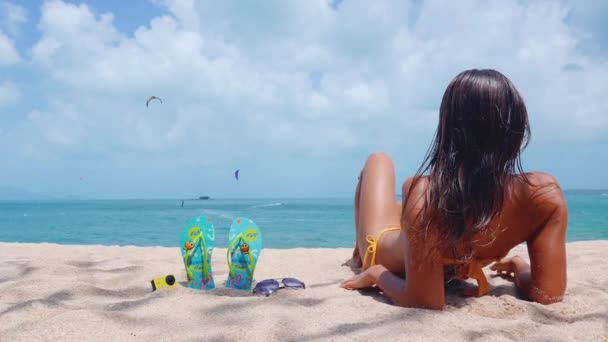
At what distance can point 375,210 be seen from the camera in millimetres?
2857

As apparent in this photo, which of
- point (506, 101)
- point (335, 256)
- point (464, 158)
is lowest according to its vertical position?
point (335, 256)

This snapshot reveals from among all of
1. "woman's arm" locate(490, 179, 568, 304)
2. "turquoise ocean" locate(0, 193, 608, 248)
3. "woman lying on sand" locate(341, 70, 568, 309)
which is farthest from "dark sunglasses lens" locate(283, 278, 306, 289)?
"turquoise ocean" locate(0, 193, 608, 248)

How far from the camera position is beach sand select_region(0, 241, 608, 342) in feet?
5.34

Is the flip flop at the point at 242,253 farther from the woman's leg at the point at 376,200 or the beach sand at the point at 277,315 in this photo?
the woman's leg at the point at 376,200

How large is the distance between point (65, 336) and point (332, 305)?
1070 mm

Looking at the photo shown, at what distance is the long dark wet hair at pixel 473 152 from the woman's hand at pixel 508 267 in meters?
0.94

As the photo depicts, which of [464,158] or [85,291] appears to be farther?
[85,291]

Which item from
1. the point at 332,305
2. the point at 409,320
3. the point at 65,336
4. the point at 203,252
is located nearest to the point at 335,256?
the point at 203,252

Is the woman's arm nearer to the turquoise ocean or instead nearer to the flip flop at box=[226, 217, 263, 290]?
the flip flop at box=[226, 217, 263, 290]

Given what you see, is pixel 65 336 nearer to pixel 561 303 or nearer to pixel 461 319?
pixel 461 319

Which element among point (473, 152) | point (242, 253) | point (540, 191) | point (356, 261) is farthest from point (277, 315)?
point (356, 261)

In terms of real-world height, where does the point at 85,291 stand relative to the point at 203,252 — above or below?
below

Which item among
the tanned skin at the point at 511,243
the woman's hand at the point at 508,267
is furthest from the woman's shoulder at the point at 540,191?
the woman's hand at the point at 508,267

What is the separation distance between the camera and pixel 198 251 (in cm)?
270
